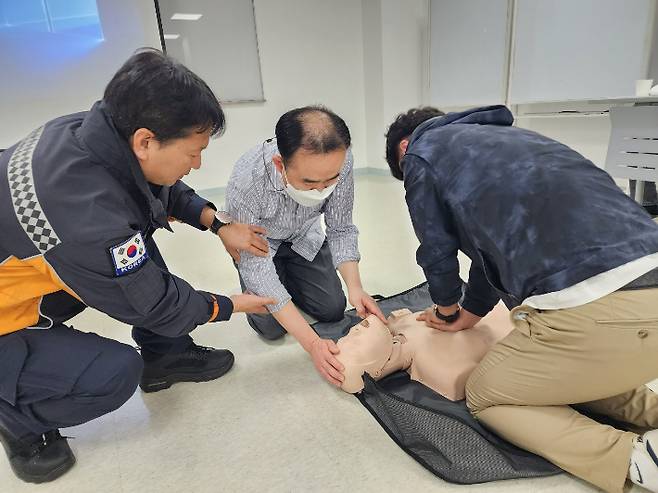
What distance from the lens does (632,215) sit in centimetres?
89

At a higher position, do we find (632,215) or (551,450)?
(632,215)

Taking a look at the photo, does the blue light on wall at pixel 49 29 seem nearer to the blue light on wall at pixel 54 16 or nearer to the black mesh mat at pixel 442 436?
the blue light on wall at pixel 54 16

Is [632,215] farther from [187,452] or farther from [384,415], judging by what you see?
[187,452]

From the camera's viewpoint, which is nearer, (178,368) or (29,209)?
(29,209)

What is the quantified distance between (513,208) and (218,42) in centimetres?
428

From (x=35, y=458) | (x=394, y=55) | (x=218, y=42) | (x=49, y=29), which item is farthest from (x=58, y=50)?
(x=35, y=458)

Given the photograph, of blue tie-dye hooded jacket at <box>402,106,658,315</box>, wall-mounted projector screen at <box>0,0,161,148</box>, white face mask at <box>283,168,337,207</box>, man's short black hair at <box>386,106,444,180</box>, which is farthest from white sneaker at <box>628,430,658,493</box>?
wall-mounted projector screen at <box>0,0,161,148</box>

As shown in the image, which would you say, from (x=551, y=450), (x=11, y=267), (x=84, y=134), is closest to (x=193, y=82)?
(x=84, y=134)

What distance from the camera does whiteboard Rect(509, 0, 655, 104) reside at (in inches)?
121

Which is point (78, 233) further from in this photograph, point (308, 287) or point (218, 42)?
point (218, 42)

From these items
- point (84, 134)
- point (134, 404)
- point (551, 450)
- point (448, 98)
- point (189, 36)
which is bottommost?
point (134, 404)

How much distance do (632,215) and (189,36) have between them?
4.41 m

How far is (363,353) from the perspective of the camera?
1243mm

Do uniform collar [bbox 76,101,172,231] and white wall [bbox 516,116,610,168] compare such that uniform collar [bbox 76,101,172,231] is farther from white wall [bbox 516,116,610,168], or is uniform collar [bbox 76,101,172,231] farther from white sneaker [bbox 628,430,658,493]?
white wall [bbox 516,116,610,168]
